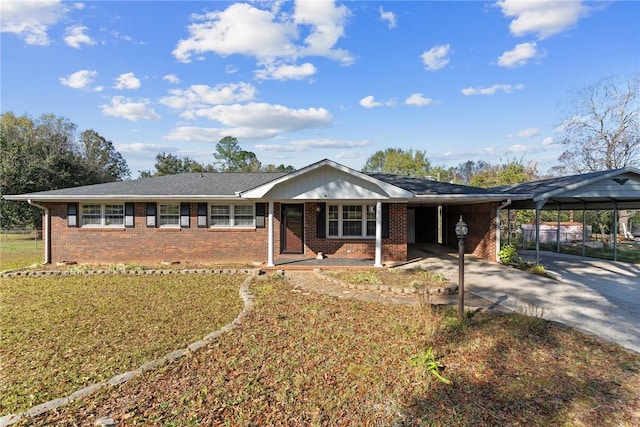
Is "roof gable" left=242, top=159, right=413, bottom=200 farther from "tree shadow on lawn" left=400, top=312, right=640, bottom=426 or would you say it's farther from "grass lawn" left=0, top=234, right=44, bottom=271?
"grass lawn" left=0, top=234, right=44, bottom=271

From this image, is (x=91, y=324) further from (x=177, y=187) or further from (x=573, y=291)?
(x=573, y=291)

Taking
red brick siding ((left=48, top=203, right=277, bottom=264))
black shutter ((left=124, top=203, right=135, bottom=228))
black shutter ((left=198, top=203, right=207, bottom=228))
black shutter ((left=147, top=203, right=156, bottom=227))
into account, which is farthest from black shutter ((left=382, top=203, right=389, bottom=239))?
black shutter ((left=124, top=203, right=135, bottom=228))

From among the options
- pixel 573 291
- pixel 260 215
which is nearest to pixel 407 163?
pixel 260 215

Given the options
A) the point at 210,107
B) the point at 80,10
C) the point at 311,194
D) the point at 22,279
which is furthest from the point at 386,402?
the point at 210,107

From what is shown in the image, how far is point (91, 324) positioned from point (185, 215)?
672 cm

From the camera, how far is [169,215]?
40.2 feet

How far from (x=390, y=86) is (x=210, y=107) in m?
10.7

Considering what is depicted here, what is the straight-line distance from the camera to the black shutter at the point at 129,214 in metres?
12.0

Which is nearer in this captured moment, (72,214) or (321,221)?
(72,214)

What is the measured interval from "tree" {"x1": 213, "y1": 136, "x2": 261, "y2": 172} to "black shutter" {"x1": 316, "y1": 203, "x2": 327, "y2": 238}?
149 ft

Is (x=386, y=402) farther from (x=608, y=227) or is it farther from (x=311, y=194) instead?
(x=608, y=227)

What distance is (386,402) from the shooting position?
3340 mm

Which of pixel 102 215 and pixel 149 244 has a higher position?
pixel 102 215

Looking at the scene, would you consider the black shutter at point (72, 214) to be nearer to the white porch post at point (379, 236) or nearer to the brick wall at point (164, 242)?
the brick wall at point (164, 242)
